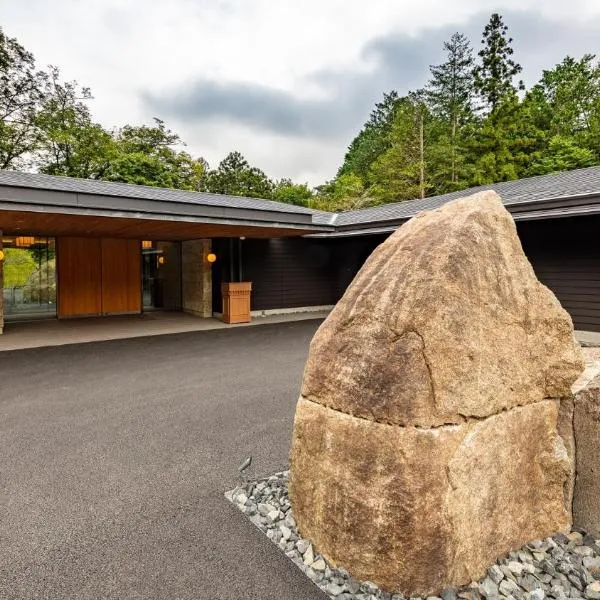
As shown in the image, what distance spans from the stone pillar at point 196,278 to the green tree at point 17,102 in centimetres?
1178

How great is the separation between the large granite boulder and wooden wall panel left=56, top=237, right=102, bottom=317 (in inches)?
429

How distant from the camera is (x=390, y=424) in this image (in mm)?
1811

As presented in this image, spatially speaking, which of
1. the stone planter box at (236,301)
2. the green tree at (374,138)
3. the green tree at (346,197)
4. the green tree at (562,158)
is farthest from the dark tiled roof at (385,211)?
the green tree at (374,138)

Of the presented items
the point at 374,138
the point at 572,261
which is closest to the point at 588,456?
the point at 572,261

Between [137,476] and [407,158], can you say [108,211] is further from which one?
[407,158]

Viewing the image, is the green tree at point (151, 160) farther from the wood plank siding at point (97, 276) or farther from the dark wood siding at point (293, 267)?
the dark wood siding at point (293, 267)

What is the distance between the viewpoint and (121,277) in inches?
472

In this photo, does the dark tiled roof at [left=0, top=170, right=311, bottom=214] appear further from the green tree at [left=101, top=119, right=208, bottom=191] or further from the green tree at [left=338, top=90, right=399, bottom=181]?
the green tree at [left=338, top=90, right=399, bottom=181]

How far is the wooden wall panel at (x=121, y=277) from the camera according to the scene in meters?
11.7

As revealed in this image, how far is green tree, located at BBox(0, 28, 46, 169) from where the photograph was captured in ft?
57.2

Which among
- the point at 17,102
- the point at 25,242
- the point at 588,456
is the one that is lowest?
the point at 588,456

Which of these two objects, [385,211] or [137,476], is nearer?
[137,476]

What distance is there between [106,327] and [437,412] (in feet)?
31.2

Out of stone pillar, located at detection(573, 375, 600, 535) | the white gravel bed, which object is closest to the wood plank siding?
the white gravel bed
